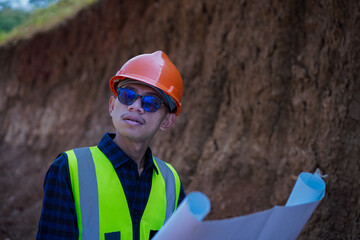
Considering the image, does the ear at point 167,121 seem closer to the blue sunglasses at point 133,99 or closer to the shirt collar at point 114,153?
the blue sunglasses at point 133,99

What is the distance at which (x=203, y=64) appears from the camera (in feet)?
24.1

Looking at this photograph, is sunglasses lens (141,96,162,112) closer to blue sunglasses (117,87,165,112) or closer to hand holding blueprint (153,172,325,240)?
blue sunglasses (117,87,165,112)

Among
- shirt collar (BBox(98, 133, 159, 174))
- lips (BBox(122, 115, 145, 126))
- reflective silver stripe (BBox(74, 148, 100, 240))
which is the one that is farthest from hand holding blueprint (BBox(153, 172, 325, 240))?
lips (BBox(122, 115, 145, 126))

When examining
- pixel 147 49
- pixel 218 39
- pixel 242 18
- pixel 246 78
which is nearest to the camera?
pixel 246 78

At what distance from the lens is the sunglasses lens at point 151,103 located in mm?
2348

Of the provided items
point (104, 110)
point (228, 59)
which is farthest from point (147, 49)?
point (228, 59)

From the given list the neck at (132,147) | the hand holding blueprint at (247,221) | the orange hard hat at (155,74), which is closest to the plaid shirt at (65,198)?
the neck at (132,147)

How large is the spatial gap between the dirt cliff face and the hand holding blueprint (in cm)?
189

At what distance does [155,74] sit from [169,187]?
0.86 m

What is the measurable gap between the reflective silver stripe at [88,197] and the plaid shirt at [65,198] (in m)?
0.06

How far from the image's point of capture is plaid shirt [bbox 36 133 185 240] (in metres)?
1.88

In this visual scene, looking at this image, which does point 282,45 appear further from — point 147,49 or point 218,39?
point 147,49

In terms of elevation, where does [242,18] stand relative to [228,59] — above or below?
above

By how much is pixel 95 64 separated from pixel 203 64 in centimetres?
526
